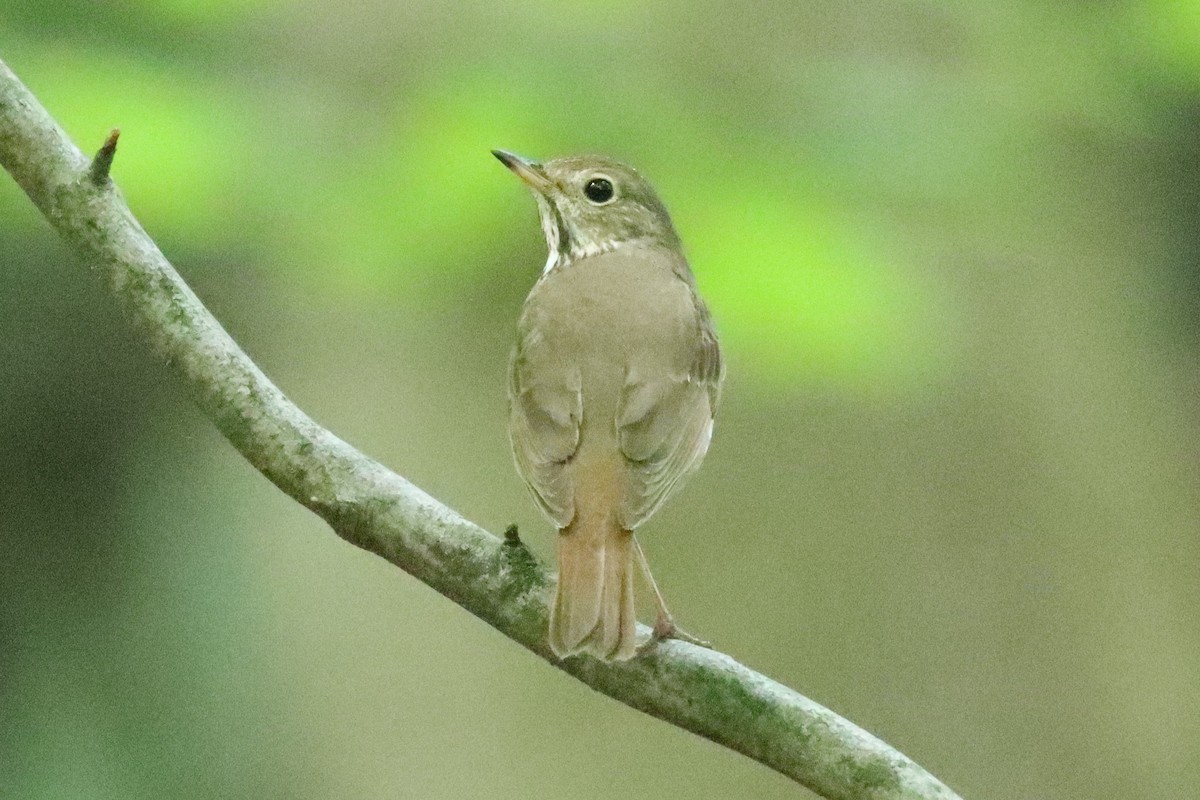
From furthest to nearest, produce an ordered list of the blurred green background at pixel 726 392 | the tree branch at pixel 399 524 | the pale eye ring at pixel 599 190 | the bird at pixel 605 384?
the blurred green background at pixel 726 392 → the pale eye ring at pixel 599 190 → the bird at pixel 605 384 → the tree branch at pixel 399 524

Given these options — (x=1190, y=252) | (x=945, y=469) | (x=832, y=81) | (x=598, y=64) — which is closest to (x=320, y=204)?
(x=598, y=64)

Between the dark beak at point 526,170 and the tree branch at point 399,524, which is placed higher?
the dark beak at point 526,170

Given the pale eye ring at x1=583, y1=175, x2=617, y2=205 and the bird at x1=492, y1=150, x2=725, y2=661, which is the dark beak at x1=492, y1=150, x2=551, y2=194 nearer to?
the bird at x1=492, y1=150, x2=725, y2=661

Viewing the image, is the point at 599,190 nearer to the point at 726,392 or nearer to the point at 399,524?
the point at 726,392

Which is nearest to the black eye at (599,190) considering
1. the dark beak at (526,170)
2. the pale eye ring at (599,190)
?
the pale eye ring at (599,190)

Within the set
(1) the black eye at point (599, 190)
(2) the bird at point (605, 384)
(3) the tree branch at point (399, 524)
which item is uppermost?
(1) the black eye at point (599, 190)

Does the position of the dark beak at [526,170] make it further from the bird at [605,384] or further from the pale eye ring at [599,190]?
the pale eye ring at [599,190]

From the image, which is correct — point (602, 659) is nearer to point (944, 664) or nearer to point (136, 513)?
point (944, 664)

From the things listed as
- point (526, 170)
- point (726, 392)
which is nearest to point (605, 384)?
point (526, 170)
